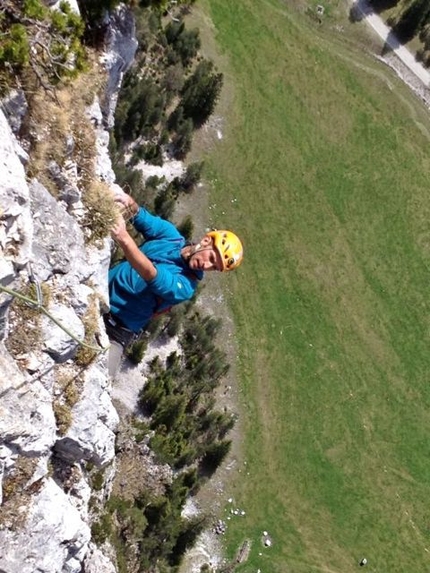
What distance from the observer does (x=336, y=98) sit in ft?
170

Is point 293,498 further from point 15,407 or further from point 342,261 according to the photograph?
point 15,407

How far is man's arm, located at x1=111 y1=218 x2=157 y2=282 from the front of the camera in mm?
10461

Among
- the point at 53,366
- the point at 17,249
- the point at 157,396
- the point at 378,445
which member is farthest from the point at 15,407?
the point at 378,445

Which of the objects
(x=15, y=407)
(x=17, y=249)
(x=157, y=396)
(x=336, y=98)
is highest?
(x=17, y=249)

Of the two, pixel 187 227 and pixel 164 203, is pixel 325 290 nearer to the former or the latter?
pixel 187 227

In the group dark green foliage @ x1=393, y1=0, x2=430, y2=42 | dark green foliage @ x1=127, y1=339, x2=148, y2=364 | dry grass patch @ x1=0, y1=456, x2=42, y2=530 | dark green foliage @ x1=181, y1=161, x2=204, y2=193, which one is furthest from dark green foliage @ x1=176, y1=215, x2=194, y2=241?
dark green foliage @ x1=393, y1=0, x2=430, y2=42

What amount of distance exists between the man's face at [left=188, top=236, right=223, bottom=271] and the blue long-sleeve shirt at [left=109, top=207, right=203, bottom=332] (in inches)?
9.4

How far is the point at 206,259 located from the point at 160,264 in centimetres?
94

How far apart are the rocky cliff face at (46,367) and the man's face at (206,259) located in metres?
2.08

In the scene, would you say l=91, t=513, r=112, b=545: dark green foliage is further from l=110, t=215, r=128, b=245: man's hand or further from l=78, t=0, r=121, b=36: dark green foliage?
l=78, t=0, r=121, b=36: dark green foliage

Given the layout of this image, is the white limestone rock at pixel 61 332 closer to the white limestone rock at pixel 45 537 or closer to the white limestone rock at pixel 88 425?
the white limestone rock at pixel 88 425

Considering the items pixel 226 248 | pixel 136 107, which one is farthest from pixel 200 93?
pixel 226 248

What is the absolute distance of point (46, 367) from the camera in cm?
1138

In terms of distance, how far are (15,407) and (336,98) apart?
47.6m
